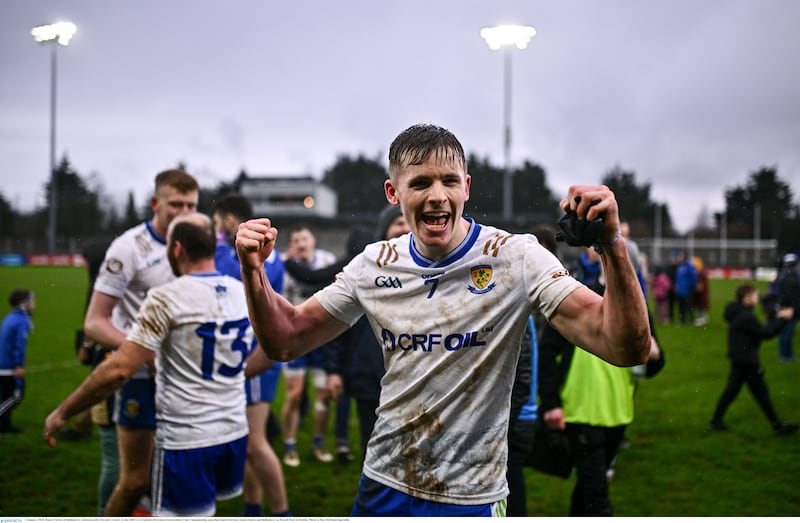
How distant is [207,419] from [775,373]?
9.66 metres

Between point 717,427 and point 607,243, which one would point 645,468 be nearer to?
point 717,427

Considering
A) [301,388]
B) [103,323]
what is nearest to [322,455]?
[301,388]

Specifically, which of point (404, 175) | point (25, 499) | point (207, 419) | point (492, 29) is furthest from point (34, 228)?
point (404, 175)

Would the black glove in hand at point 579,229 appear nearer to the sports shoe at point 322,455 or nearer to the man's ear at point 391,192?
the man's ear at point 391,192

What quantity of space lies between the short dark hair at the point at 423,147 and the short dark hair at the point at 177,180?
2.10 metres

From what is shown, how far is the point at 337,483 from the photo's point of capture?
17.4 feet

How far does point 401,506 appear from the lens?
6.87ft

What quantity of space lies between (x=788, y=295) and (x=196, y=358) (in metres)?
8.05

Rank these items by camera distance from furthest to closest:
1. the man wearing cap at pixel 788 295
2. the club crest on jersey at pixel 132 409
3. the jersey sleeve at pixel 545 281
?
the man wearing cap at pixel 788 295 → the club crest on jersey at pixel 132 409 → the jersey sleeve at pixel 545 281

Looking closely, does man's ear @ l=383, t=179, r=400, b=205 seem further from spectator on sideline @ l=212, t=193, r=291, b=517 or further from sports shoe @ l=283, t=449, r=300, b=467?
sports shoe @ l=283, t=449, r=300, b=467

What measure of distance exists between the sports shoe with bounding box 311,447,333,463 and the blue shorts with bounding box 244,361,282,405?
1192 millimetres

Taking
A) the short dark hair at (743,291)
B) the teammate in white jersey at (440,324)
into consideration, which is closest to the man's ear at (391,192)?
the teammate in white jersey at (440,324)

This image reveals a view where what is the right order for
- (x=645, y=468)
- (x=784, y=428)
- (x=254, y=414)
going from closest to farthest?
(x=254, y=414), (x=645, y=468), (x=784, y=428)

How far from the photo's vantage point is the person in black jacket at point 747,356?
259 inches
